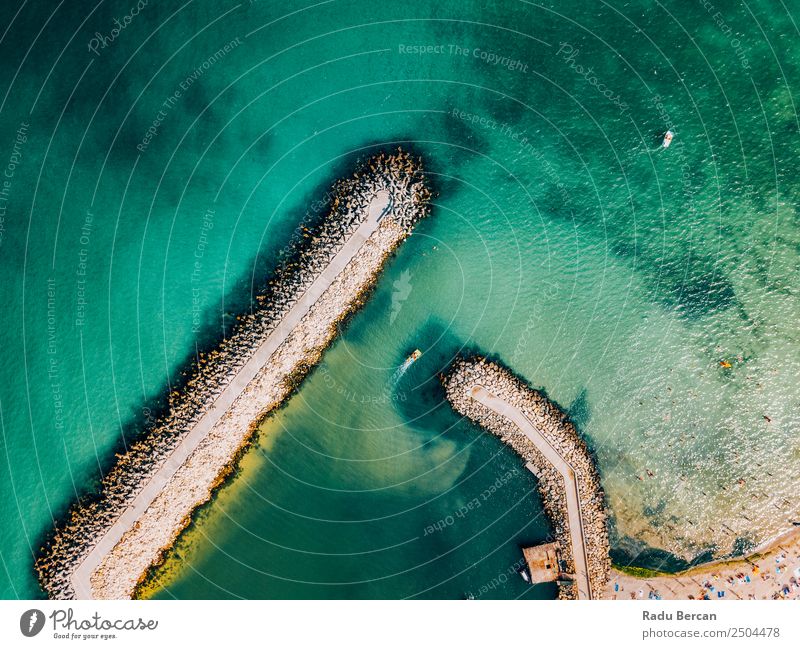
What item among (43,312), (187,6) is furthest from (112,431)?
(187,6)

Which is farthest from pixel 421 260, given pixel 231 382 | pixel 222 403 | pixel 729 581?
pixel 729 581

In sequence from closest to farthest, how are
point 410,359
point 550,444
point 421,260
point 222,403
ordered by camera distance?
point 222,403 → point 421,260 → point 410,359 → point 550,444

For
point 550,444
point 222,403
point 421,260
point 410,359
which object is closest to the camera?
point 222,403

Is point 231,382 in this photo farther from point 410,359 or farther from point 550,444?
point 550,444

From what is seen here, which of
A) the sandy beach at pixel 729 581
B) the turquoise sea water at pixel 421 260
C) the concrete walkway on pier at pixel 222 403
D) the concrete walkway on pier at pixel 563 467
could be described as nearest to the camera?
the concrete walkway on pier at pixel 222 403

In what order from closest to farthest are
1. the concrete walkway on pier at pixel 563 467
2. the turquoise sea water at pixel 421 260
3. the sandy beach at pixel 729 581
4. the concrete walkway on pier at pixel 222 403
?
the concrete walkway on pier at pixel 222 403 → the turquoise sea water at pixel 421 260 → the concrete walkway on pier at pixel 563 467 → the sandy beach at pixel 729 581

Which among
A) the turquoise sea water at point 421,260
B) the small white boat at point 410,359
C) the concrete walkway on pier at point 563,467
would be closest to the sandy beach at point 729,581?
the turquoise sea water at point 421,260

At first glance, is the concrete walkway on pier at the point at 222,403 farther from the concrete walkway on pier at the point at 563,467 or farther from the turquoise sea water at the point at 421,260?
the concrete walkway on pier at the point at 563,467
